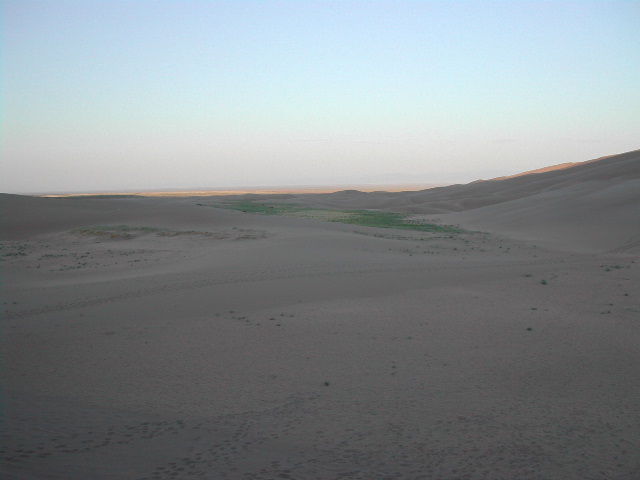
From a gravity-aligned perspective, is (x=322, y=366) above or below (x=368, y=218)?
below

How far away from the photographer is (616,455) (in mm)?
4957

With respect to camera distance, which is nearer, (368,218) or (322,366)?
(322,366)

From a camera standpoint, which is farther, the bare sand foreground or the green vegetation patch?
the green vegetation patch

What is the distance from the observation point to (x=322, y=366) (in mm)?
7520

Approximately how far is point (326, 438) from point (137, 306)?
7.13 m

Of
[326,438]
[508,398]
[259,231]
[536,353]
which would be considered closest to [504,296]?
[536,353]

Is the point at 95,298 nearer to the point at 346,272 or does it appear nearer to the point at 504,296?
the point at 346,272

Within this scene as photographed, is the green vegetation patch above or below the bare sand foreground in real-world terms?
above

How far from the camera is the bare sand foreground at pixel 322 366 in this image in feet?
16.0

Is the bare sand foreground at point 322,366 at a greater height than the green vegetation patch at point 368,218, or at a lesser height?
lesser

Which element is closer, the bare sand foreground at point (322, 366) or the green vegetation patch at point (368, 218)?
the bare sand foreground at point (322, 366)

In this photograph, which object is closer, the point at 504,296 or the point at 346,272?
the point at 504,296

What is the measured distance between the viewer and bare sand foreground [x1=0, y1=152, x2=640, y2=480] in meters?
4.88

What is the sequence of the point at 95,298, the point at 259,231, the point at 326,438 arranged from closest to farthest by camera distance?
the point at 326,438 < the point at 95,298 < the point at 259,231
